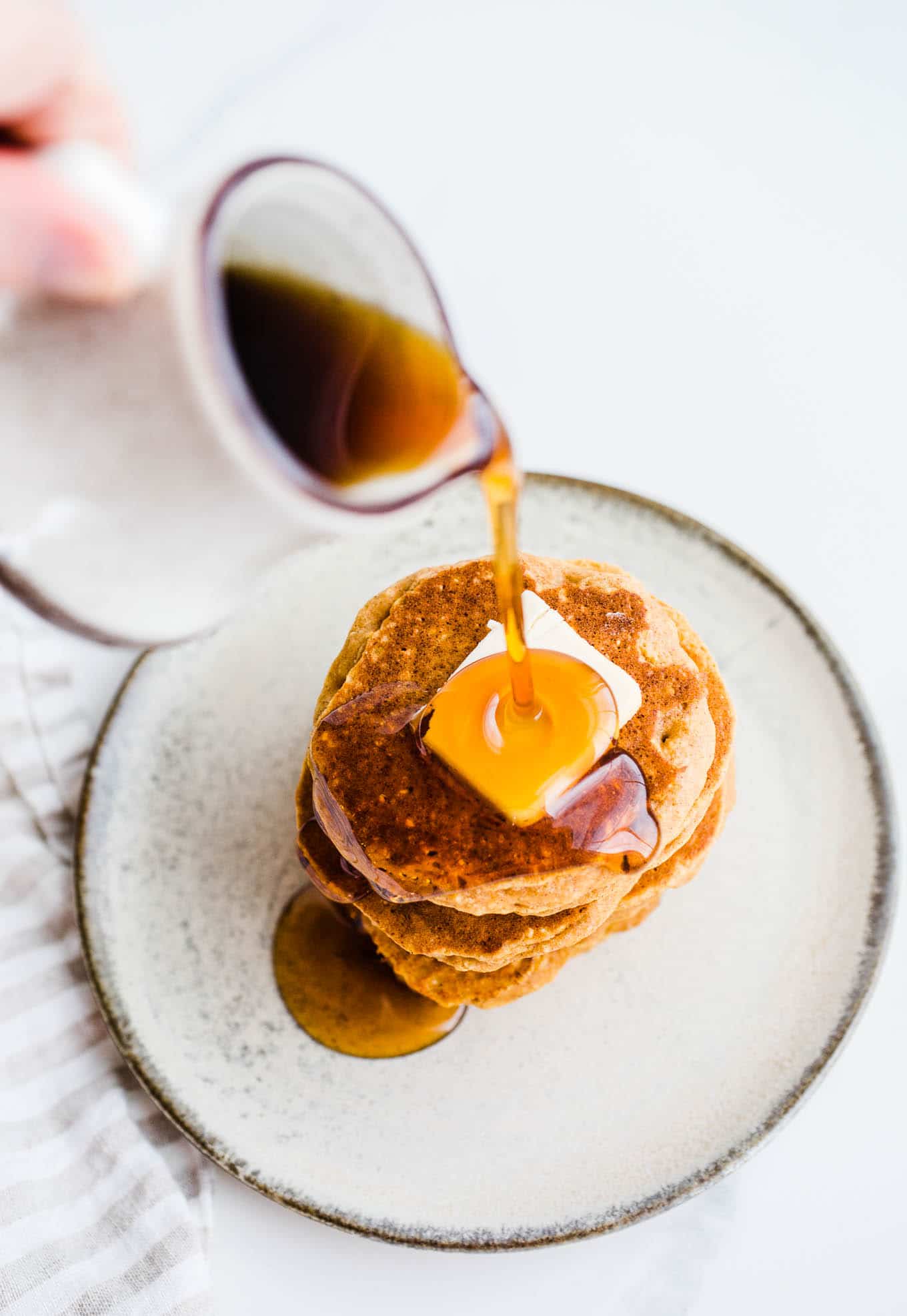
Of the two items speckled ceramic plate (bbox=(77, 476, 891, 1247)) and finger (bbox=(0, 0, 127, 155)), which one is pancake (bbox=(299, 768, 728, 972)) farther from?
finger (bbox=(0, 0, 127, 155))

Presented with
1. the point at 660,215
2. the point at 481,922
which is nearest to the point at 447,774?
the point at 481,922

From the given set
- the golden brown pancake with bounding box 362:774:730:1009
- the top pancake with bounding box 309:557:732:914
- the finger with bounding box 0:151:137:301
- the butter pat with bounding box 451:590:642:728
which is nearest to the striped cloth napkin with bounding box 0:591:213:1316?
the golden brown pancake with bounding box 362:774:730:1009

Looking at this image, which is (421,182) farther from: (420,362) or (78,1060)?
(78,1060)

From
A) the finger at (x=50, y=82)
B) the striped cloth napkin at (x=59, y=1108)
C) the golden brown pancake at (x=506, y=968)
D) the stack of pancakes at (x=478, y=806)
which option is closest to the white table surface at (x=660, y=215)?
the striped cloth napkin at (x=59, y=1108)

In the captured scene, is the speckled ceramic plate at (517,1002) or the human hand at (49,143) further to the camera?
the speckled ceramic plate at (517,1002)

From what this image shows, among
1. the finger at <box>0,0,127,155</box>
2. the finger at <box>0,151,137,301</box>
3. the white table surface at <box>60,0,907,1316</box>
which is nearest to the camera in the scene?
the finger at <box>0,151,137,301</box>

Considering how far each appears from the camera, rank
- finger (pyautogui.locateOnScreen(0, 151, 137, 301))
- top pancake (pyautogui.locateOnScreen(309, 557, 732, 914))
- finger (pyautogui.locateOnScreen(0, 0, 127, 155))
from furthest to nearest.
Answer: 1. top pancake (pyautogui.locateOnScreen(309, 557, 732, 914))
2. finger (pyautogui.locateOnScreen(0, 0, 127, 155))
3. finger (pyautogui.locateOnScreen(0, 151, 137, 301))

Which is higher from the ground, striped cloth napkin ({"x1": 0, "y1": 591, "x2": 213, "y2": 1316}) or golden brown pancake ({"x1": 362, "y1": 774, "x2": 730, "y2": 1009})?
golden brown pancake ({"x1": 362, "y1": 774, "x2": 730, "y2": 1009})

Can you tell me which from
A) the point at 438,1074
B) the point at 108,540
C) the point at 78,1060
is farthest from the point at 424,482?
the point at 78,1060

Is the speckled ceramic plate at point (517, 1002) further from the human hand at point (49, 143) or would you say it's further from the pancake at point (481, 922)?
the human hand at point (49, 143)
